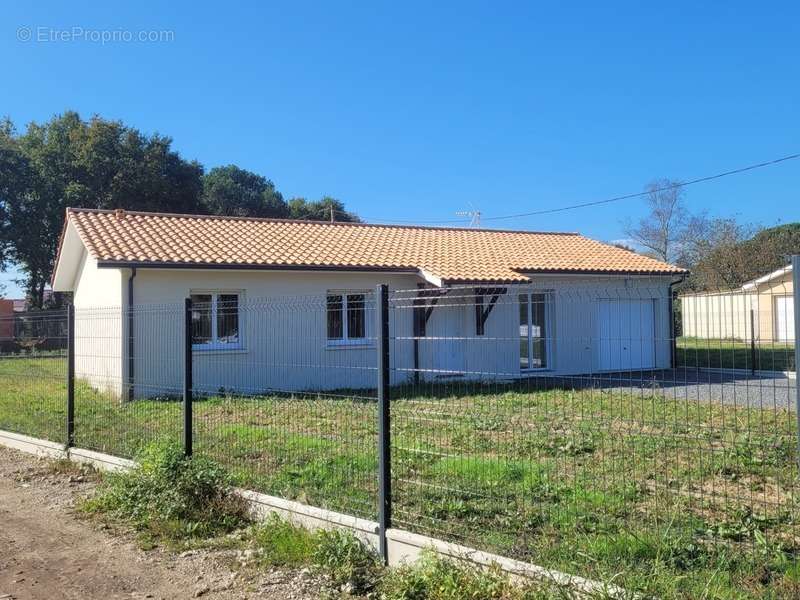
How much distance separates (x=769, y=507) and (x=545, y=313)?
2.48m

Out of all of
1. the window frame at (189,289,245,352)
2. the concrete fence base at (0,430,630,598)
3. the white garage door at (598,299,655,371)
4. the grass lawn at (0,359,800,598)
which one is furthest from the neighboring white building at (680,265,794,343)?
the window frame at (189,289,245,352)

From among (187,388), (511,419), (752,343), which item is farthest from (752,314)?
(187,388)

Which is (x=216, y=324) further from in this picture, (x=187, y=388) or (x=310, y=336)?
(x=187, y=388)

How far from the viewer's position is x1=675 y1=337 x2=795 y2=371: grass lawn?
148 inches

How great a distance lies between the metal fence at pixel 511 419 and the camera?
14.1ft

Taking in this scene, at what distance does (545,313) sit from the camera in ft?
23.0

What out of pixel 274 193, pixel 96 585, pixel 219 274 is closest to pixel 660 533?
pixel 96 585

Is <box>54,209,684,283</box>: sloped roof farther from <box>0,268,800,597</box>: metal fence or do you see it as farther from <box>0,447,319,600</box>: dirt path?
<box>0,447,319,600</box>: dirt path

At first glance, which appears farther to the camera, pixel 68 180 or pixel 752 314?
pixel 68 180

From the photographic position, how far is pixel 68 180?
37719 millimetres

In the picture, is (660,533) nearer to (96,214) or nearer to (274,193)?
(96,214)

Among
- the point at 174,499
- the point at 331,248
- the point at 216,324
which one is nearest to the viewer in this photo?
the point at 174,499

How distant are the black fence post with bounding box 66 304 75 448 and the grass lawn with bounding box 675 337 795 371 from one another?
7348 mm

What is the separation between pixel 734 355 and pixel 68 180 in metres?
39.3
